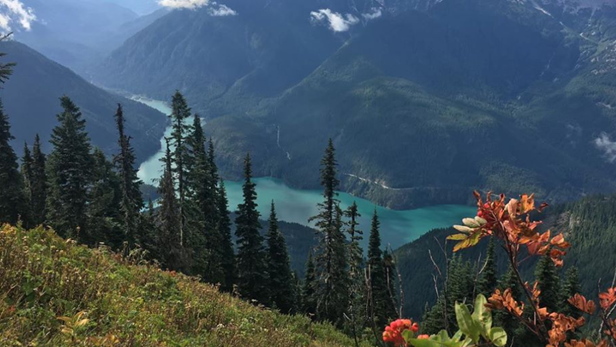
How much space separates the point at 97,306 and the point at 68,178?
27.0 meters

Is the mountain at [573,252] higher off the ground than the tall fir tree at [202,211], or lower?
lower

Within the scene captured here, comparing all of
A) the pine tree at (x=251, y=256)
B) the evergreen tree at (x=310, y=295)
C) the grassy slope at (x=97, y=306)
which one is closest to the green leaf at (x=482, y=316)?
the grassy slope at (x=97, y=306)

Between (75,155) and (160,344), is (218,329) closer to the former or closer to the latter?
(160,344)

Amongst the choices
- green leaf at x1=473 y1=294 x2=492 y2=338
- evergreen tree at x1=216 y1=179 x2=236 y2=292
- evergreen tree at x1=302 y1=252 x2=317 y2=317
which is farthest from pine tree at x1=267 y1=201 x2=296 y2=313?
green leaf at x1=473 y1=294 x2=492 y2=338

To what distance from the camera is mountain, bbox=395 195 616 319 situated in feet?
404

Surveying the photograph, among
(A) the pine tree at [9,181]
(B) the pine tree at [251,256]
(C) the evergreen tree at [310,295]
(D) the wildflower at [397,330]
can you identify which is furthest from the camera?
(B) the pine tree at [251,256]

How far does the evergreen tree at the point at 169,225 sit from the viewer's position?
93.8 feet

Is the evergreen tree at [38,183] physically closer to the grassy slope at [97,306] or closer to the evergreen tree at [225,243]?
the evergreen tree at [225,243]

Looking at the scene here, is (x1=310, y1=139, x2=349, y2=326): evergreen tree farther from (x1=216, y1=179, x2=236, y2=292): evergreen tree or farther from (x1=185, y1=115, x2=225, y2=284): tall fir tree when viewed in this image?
(x1=216, y1=179, x2=236, y2=292): evergreen tree

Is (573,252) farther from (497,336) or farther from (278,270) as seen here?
(497,336)

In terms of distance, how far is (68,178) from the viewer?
96.0ft

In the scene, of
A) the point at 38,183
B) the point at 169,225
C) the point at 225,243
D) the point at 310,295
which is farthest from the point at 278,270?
the point at 38,183

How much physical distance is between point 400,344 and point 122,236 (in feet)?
106

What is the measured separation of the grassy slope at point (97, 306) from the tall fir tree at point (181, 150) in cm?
2144
